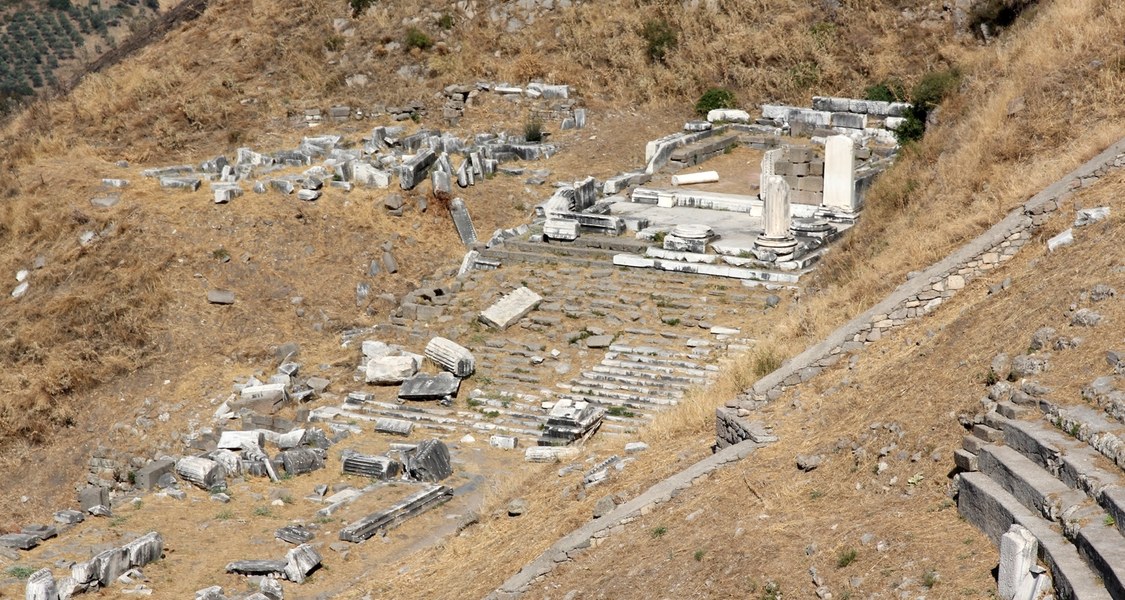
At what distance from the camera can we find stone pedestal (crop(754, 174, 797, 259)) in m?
19.9

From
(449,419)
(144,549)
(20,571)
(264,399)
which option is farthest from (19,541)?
(449,419)

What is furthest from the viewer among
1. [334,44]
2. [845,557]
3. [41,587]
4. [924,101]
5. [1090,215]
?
[334,44]

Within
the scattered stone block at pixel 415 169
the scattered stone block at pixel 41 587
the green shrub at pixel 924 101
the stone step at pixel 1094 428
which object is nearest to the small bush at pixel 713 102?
the green shrub at pixel 924 101

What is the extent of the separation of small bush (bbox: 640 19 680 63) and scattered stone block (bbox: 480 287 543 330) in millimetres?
11338

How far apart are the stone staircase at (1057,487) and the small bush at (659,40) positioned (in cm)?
2076

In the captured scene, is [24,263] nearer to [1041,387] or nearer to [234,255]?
[234,255]

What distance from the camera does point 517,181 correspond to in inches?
992

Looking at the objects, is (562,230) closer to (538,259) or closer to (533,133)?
(538,259)

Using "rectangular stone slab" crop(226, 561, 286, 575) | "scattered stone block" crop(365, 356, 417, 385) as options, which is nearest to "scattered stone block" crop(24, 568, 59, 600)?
"rectangular stone slab" crop(226, 561, 286, 575)

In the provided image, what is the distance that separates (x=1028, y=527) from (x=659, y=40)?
22.7 m

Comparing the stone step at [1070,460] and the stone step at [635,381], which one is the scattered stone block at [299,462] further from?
the stone step at [1070,460]

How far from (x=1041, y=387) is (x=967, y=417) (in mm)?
633

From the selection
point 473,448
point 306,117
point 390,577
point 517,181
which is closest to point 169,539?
point 390,577

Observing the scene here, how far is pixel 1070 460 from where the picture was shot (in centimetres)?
856
